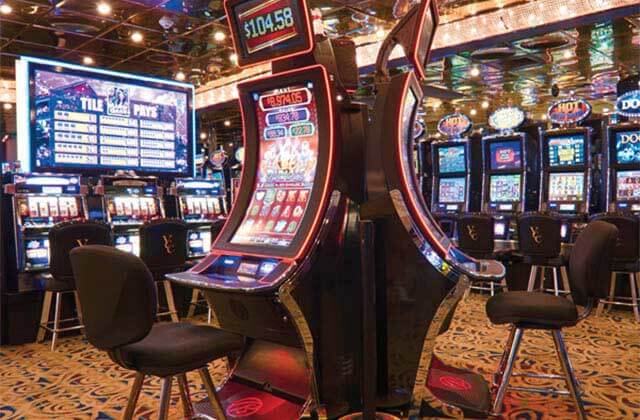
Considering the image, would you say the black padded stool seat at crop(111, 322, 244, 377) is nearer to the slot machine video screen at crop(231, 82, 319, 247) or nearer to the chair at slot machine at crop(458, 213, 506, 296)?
the slot machine video screen at crop(231, 82, 319, 247)

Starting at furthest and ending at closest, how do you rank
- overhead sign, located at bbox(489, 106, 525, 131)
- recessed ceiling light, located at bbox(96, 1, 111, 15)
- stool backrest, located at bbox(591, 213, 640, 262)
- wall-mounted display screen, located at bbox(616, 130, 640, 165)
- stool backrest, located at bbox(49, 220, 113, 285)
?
overhead sign, located at bbox(489, 106, 525, 131) → recessed ceiling light, located at bbox(96, 1, 111, 15) → wall-mounted display screen, located at bbox(616, 130, 640, 165) → stool backrest, located at bbox(591, 213, 640, 262) → stool backrest, located at bbox(49, 220, 113, 285)

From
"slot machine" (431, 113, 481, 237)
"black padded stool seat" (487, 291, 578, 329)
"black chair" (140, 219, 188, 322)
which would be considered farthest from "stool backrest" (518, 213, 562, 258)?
"black chair" (140, 219, 188, 322)

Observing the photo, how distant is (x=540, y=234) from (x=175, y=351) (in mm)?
3937

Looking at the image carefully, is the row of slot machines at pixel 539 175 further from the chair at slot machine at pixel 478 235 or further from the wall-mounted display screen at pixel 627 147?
the chair at slot machine at pixel 478 235

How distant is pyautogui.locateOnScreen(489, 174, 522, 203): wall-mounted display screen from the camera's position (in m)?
6.90

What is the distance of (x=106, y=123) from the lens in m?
5.07

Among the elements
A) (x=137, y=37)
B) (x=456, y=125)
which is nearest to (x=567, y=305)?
(x=456, y=125)

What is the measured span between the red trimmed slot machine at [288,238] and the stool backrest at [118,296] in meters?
0.38

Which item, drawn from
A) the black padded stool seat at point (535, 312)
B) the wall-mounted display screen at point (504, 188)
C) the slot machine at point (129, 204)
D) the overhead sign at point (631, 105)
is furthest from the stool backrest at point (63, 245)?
the overhead sign at point (631, 105)

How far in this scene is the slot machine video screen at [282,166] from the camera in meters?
2.41

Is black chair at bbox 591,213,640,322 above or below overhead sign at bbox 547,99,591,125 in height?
below

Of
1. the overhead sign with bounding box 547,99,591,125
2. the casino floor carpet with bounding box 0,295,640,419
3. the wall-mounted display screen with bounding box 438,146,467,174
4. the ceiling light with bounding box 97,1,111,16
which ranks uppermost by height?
the ceiling light with bounding box 97,1,111,16

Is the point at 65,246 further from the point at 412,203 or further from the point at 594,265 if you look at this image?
the point at 594,265

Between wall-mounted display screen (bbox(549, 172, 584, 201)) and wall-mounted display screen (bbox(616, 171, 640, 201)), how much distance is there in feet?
1.36
